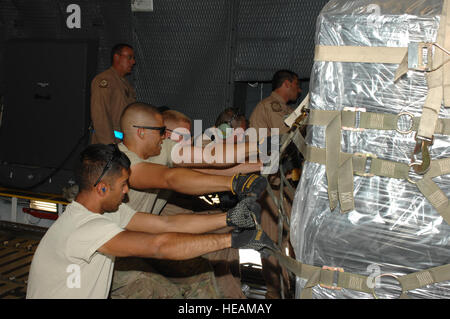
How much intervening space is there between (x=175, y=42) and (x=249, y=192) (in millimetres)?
3254

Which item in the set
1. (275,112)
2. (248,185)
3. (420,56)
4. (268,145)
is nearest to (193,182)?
(248,185)

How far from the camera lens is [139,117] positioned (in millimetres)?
3395

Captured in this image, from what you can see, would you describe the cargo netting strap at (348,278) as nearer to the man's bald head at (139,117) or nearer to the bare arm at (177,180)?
the bare arm at (177,180)

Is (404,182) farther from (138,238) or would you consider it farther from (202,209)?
(202,209)

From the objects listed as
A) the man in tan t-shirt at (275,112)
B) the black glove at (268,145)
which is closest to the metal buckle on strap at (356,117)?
the black glove at (268,145)

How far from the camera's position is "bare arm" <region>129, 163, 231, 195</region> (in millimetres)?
2945

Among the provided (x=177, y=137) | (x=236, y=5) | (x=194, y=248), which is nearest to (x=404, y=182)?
(x=194, y=248)

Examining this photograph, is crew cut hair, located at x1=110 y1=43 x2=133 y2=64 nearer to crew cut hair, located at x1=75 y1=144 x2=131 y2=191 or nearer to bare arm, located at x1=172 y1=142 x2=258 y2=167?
bare arm, located at x1=172 y1=142 x2=258 y2=167

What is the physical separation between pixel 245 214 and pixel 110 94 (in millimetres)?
3343

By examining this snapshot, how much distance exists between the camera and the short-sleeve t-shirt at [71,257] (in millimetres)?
2289

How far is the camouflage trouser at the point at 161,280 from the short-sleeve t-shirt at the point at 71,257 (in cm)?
80

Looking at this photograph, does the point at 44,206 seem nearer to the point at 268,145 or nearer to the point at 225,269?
the point at 225,269

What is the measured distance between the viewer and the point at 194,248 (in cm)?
235

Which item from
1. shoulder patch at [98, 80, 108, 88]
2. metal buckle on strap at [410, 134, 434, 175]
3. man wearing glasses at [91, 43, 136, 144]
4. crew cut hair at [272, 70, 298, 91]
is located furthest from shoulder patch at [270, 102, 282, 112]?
metal buckle on strap at [410, 134, 434, 175]
